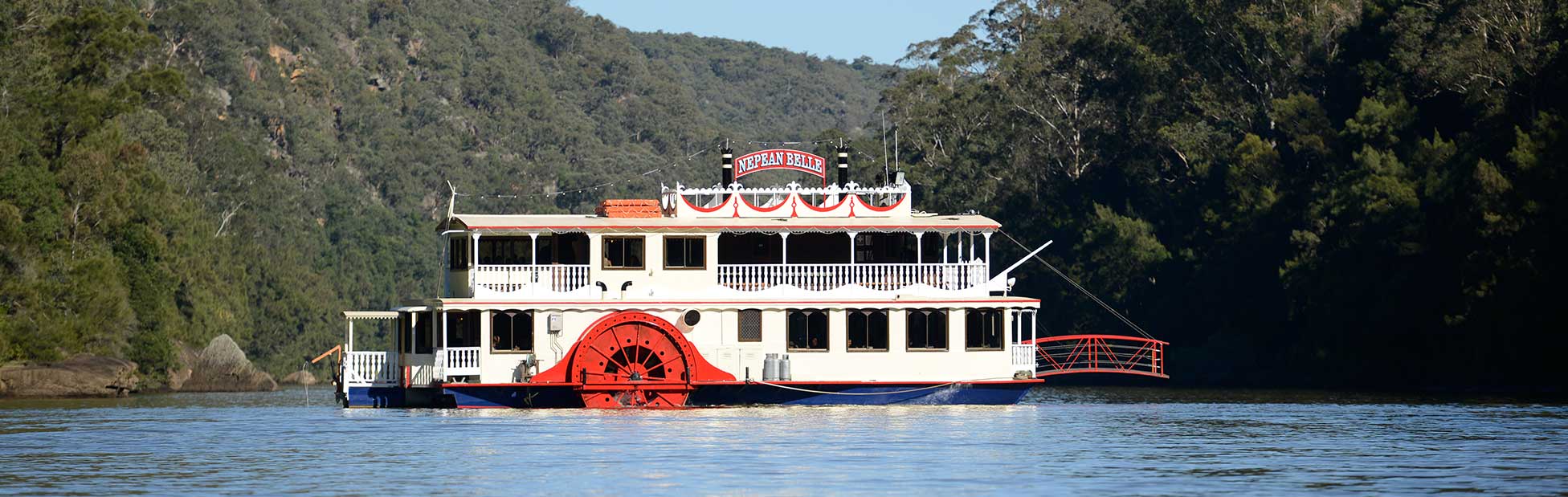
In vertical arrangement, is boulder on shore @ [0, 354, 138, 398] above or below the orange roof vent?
below

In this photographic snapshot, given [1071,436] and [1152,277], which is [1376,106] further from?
[1071,436]

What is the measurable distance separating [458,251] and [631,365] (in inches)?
176

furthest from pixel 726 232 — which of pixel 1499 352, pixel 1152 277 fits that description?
pixel 1152 277

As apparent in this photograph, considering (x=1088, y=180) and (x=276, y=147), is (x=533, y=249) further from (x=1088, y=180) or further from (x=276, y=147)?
(x=276, y=147)

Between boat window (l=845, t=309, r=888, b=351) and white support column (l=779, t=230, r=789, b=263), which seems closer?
white support column (l=779, t=230, r=789, b=263)

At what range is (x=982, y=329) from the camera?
4050 centimetres

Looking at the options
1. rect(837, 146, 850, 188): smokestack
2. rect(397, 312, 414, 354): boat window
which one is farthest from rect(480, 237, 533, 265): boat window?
rect(837, 146, 850, 188): smokestack

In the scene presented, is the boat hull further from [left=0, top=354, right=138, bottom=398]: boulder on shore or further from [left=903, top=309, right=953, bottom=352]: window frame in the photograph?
[left=0, top=354, right=138, bottom=398]: boulder on shore

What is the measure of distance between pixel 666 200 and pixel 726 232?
6.14ft

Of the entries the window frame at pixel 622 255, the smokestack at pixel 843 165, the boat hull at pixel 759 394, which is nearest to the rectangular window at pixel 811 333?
the boat hull at pixel 759 394

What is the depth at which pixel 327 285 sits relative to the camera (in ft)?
326

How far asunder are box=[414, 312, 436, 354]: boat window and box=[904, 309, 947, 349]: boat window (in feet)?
27.8

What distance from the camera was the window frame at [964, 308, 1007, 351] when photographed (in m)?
40.4

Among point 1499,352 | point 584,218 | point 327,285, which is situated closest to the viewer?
point 584,218
